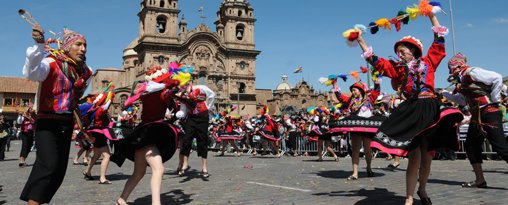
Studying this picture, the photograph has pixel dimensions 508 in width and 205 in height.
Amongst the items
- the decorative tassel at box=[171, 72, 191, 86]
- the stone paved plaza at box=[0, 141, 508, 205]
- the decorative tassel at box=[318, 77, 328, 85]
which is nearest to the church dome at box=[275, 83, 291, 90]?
the decorative tassel at box=[318, 77, 328, 85]

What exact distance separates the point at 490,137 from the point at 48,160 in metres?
6.45

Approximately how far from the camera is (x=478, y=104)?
7.09m

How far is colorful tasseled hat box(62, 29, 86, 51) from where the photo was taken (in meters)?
4.88

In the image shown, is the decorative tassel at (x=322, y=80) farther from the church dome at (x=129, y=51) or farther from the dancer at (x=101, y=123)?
the church dome at (x=129, y=51)

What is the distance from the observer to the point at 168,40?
232 ft

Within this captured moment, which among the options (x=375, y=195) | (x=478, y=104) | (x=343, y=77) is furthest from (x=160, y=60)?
(x=375, y=195)

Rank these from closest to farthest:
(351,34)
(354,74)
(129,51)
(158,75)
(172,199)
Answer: (351,34), (158,75), (172,199), (354,74), (129,51)

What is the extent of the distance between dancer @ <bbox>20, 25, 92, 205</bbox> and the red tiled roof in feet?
263

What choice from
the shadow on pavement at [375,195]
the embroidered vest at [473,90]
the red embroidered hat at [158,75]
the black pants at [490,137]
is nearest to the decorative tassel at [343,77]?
the embroidered vest at [473,90]

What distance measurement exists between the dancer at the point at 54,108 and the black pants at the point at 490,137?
20.0 ft

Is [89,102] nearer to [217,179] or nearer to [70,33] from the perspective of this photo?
[217,179]

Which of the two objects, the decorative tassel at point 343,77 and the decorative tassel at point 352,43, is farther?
the decorative tassel at point 343,77

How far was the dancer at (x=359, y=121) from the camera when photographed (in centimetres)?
855

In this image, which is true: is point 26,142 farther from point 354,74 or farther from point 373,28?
point 373,28
